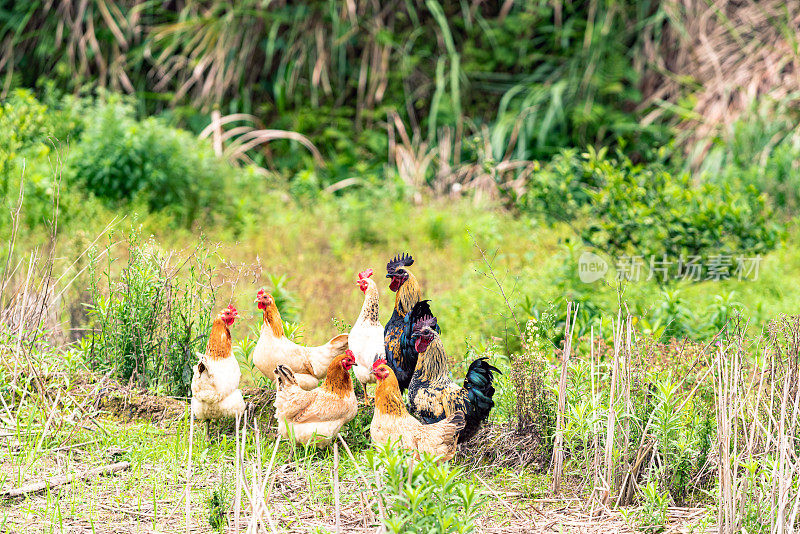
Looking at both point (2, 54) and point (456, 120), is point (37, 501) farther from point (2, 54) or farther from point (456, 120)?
point (2, 54)

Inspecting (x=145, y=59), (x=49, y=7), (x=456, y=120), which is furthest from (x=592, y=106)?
(x=49, y=7)

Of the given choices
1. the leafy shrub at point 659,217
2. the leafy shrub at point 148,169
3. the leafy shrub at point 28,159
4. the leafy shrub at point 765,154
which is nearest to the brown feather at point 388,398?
the leafy shrub at point 659,217

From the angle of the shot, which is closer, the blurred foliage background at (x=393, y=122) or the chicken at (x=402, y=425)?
the chicken at (x=402, y=425)

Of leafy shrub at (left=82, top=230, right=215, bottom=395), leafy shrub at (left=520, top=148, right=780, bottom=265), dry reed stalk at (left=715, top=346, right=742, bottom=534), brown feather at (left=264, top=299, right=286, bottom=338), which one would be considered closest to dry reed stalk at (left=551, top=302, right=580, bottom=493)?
dry reed stalk at (left=715, top=346, right=742, bottom=534)

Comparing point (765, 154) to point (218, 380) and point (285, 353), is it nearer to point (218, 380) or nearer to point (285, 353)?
point (285, 353)

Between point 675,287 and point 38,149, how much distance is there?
5.23 m

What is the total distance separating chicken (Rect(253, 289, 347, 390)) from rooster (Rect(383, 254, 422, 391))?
30 centimetres

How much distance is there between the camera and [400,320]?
3766 mm

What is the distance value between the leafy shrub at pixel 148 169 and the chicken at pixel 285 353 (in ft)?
13.9

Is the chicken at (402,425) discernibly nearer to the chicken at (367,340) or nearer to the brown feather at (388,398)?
the brown feather at (388,398)

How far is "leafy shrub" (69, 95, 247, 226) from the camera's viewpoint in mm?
7656

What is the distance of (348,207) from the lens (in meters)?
8.39

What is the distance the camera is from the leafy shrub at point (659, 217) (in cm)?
559

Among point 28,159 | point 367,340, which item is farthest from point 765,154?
point 28,159
